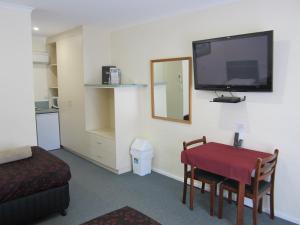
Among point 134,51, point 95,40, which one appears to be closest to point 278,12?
point 134,51

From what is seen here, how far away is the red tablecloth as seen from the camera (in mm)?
2473

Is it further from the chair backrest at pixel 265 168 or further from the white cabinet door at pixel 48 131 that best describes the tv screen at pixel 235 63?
the white cabinet door at pixel 48 131

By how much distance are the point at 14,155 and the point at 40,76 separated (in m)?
3.35

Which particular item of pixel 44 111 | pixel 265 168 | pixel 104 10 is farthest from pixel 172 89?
pixel 44 111

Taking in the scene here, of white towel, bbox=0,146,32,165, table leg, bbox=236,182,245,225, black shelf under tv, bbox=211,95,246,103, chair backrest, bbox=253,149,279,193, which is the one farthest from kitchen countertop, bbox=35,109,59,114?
chair backrest, bbox=253,149,279,193

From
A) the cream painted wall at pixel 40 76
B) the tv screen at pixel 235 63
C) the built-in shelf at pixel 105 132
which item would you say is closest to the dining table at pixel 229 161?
the tv screen at pixel 235 63

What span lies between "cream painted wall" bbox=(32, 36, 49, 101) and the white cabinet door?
28.0 inches

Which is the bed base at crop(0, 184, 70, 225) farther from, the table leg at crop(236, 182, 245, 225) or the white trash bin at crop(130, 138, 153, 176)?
the table leg at crop(236, 182, 245, 225)

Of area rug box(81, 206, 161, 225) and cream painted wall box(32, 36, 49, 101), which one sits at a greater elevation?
cream painted wall box(32, 36, 49, 101)

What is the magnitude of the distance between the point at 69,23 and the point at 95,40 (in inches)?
21.2

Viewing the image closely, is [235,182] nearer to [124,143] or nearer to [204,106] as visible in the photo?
[204,106]

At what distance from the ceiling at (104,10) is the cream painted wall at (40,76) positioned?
1.25m

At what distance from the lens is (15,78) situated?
343 centimetres

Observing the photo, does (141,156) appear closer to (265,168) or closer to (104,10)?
(265,168)
